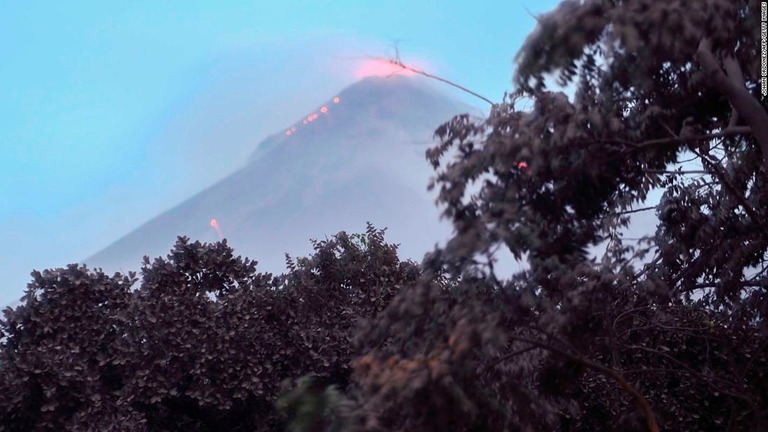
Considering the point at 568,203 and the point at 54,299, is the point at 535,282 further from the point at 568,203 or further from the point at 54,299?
the point at 54,299

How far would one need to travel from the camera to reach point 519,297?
6027mm

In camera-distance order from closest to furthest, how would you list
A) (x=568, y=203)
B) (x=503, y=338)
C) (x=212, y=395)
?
(x=503, y=338) < (x=568, y=203) < (x=212, y=395)

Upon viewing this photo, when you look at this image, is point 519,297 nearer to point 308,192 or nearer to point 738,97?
point 738,97

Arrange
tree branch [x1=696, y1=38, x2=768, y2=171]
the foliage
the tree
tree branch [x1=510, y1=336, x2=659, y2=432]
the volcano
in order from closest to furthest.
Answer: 1. the tree
2. tree branch [x1=510, y1=336, x2=659, y2=432]
3. tree branch [x1=696, y1=38, x2=768, y2=171]
4. the foliage
5. the volcano

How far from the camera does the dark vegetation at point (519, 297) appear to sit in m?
5.52

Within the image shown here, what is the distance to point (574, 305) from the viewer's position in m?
6.96

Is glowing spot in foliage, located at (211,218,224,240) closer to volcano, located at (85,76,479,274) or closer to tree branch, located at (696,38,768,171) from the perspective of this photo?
volcano, located at (85,76,479,274)

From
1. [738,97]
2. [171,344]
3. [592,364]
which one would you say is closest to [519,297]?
[592,364]

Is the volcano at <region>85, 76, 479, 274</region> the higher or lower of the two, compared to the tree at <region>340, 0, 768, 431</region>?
higher

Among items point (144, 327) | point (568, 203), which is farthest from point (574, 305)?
point (144, 327)

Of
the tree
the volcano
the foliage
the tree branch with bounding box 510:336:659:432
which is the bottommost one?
the tree branch with bounding box 510:336:659:432

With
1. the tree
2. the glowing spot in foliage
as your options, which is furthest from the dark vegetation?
the glowing spot in foliage

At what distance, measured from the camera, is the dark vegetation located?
5523 mm

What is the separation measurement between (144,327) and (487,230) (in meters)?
6.19
